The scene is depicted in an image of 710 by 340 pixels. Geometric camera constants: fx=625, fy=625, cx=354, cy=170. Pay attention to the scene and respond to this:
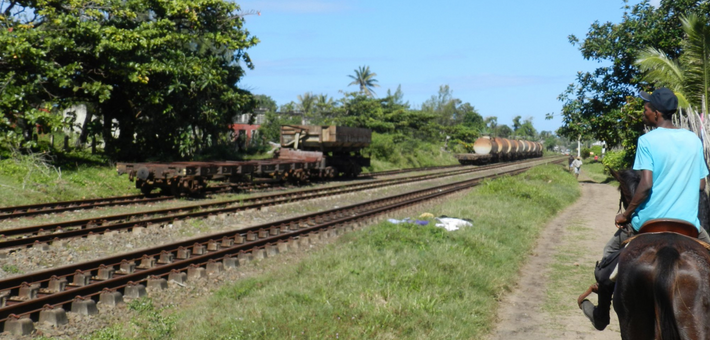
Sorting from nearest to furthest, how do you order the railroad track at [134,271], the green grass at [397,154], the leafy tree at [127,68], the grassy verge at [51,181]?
the railroad track at [134,271], the grassy verge at [51,181], the leafy tree at [127,68], the green grass at [397,154]

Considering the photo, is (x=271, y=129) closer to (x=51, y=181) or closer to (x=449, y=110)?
(x=51, y=181)

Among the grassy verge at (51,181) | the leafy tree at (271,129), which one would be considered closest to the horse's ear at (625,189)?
the grassy verge at (51,181)

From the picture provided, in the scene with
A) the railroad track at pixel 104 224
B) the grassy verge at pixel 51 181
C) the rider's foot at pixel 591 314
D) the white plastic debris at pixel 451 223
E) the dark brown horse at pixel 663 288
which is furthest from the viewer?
the grassy verge at pixel 51 181

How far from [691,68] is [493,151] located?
116 ft

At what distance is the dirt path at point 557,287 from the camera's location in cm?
703

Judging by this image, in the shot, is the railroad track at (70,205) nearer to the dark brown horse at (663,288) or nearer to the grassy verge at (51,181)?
the grassy verge at (51,181)

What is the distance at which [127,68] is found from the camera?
69.8 ft

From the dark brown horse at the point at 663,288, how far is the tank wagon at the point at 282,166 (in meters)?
14.8

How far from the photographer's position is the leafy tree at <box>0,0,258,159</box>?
19.3m

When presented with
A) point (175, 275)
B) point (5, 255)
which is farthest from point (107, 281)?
point (5, 255)

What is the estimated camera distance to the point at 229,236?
11188 millimetres

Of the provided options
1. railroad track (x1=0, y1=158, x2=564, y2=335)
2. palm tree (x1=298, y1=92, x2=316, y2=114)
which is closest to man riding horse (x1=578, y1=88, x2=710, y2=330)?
railroad track (x1=0, y1=158, x2=564, y2=335)

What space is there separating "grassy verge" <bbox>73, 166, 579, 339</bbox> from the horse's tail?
9.01ft

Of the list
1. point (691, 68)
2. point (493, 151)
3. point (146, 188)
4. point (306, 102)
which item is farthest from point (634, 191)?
point (306, 102)
